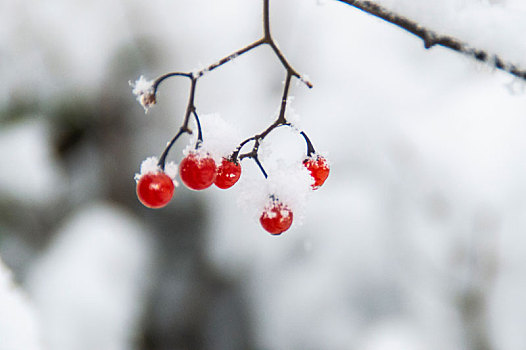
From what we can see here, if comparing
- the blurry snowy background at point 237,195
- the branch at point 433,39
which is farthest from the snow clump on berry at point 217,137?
the blurry snowy background at point 237,195

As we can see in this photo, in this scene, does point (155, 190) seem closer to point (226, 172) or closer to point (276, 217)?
point (226, 172)

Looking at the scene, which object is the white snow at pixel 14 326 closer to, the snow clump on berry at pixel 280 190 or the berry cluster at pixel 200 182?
the berry cluster at pixel 200 182

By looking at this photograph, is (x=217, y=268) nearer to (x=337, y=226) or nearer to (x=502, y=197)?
(x=337, y=226)

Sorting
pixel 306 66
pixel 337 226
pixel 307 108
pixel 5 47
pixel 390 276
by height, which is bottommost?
pixel 390 276

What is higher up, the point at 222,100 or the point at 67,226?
the point at 222,100

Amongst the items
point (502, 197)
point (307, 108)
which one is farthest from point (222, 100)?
point (502, 197)

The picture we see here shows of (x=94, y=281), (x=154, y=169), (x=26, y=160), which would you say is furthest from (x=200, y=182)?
(x=26, y=160)
